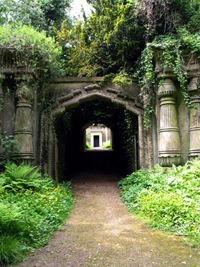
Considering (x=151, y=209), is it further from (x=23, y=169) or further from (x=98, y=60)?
(x=98, y=60)

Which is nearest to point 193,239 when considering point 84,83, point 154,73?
point 154,73

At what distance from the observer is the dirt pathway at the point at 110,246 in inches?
126

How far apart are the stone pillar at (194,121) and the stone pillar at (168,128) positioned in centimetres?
39

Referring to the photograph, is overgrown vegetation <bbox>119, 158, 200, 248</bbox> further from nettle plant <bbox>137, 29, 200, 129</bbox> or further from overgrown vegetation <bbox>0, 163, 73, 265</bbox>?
overgrown vegetation <bbox>0, 163, 73, 265</bbox>

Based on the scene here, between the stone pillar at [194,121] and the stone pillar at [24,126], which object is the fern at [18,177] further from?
the stone pillar at [194,121]

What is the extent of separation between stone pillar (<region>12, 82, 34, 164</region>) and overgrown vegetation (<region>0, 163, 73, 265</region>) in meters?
0.43

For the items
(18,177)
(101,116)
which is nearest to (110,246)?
(18,177)

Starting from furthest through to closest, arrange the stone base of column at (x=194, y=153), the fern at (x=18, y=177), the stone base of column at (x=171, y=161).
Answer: the stone base of column at (x=171, y=161)
the stone base of column at (x=194, y=153)
the fern at (x=18, y=177)

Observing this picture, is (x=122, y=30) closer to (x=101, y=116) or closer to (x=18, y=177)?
(x=101, y=116)

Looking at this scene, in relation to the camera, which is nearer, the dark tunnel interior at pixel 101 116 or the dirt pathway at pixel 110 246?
the dirt pathway at pixel 110 246

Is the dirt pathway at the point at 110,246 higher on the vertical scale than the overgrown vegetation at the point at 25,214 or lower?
lower

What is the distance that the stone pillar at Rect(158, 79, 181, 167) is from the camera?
273 inches

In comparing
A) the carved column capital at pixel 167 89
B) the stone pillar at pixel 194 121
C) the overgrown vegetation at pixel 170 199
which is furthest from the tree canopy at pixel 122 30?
the overgrown vegetation at pixel 170 199

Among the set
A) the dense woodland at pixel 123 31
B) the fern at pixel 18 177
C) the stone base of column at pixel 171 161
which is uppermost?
the dense woodland at pixel 123 31
